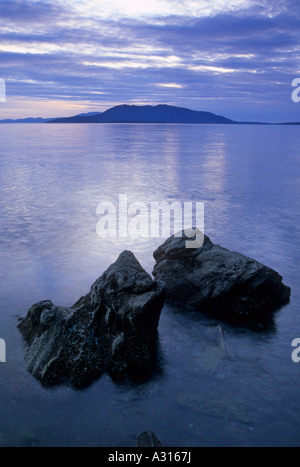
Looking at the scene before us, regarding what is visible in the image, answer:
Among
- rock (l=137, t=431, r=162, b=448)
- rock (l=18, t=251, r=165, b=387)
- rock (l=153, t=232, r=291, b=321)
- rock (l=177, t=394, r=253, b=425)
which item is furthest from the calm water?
rock (l=153, t=232, r=291, b=321)

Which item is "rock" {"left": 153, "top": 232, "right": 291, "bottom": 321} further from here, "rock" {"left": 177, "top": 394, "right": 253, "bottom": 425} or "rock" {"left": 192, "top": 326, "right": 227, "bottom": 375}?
"rock" {"left": 177, "top": 394, "right": 253, "bottom": 425}

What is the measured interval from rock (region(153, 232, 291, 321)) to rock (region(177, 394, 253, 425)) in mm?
3820

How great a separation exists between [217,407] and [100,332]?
3194 millimetres

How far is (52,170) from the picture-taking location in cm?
4284

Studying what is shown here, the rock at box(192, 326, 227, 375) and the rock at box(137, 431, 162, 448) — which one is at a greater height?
the rock at box(192, 326, 227, 375)

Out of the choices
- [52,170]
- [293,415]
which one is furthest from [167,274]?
[52,170]

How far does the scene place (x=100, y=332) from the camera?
995cm

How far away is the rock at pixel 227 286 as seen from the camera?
12281mm

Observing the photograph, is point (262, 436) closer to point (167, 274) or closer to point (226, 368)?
point (226, 368)

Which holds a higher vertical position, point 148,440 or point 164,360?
point 164,360

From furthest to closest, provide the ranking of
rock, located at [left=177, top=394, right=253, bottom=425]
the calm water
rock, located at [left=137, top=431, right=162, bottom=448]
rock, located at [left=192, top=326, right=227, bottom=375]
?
rock, located at [left=192, top=326, right=227, bottom=375] < rock, located at [left=177, top=394, right=253, bottom=425] < the calm water < rock, located at [left=137, top=431, right=162, bottom=448]

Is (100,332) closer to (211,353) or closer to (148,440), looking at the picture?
(211,353)

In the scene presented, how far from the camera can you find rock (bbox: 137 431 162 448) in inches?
287

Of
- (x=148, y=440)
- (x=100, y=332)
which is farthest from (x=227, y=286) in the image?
(x=148, y=440)
